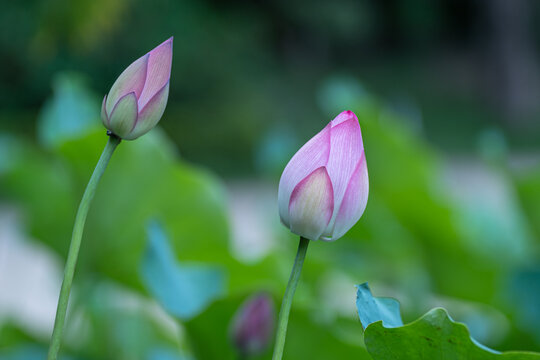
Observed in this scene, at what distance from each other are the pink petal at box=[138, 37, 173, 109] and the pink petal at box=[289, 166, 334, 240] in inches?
2.6

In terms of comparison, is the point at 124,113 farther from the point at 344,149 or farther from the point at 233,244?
the point at 233,244

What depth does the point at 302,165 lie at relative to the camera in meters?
0.27

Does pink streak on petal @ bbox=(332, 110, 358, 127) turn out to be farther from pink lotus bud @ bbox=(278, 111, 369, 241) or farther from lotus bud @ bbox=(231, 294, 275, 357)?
lotus bud @ bbox=(231, 294, 275, 357)

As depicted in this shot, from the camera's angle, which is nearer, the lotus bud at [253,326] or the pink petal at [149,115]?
the pink petal at [149,115]

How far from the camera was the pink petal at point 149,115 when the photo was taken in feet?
0.88

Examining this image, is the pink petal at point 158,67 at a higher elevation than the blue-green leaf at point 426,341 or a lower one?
higher

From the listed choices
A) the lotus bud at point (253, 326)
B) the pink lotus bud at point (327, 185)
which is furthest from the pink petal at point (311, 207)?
the lotus bud at point (253, 326)

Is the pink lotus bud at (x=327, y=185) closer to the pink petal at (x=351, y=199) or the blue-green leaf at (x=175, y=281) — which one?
the pink petal at (x=351, y=199)

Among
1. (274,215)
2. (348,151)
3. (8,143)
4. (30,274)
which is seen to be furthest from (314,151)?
(30,274)

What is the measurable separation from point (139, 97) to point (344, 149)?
0.08m

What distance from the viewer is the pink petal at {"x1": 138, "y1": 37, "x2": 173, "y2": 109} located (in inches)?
10.8

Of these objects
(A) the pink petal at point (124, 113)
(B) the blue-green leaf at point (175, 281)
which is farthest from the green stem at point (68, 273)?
(B) the blue-green leaf at point (175, 281)

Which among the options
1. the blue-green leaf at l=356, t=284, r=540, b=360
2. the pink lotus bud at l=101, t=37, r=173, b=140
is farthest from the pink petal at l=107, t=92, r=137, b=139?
the blue-green leaf at l=356, t=284, r=540, b=360

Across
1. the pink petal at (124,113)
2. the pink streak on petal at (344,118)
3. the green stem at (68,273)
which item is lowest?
the green stem at (68,273)
